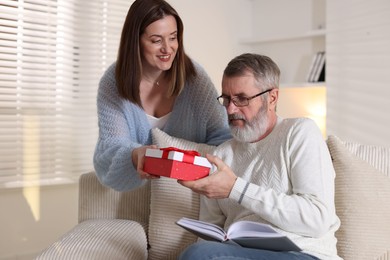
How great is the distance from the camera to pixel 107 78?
7.30 ft

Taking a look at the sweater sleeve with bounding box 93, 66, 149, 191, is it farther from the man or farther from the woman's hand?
the man

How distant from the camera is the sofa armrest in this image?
7.35 feet

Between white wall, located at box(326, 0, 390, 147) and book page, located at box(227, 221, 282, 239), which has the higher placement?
white wall, located at box(326, 0, 390, 147)

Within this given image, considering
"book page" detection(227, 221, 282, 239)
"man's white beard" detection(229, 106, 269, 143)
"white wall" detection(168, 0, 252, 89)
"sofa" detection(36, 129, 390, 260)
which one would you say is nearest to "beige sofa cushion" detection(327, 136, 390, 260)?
"sofa" detection(36, 129, 390, 260)

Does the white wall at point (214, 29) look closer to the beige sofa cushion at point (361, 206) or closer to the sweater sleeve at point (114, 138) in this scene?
the sweater sleeve at point (114, 138)

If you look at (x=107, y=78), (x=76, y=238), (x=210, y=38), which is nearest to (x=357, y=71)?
(x=210, y=38)

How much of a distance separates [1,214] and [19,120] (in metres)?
0.59

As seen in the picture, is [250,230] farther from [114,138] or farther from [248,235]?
[114,138]

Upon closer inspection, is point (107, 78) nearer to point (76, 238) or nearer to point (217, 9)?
point (76, 238)

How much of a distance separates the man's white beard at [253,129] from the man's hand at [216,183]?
0.66 ft

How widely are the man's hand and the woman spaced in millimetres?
421

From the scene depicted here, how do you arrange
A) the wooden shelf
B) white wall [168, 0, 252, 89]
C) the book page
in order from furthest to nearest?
white wall [168, 0, 252, 89] → the wooden shelf → the book page

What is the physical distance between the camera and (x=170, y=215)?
2.04 m

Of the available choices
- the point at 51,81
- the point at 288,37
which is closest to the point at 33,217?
the point at 51,81
